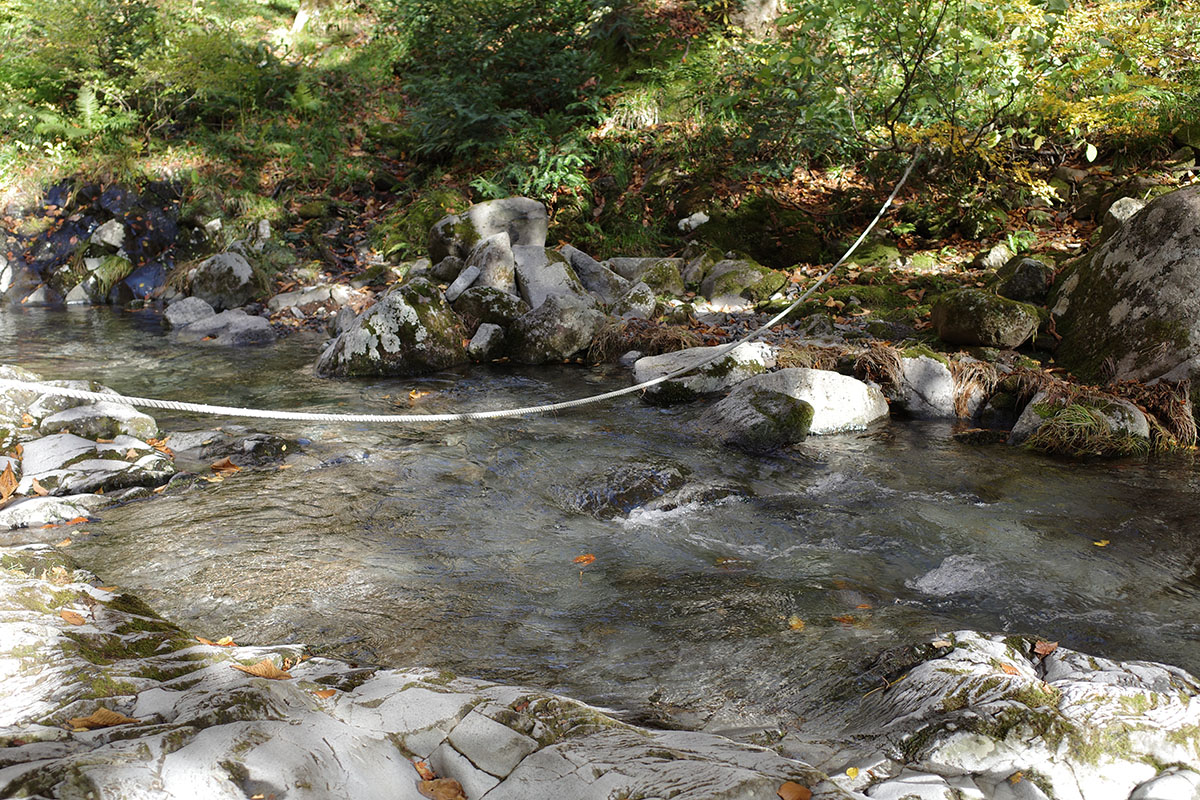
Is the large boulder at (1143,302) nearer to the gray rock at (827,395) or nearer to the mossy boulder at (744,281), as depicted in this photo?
the gray rock at (827,395)

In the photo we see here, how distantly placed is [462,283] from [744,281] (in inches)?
136

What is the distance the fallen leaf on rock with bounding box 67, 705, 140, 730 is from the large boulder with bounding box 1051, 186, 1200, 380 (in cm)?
691

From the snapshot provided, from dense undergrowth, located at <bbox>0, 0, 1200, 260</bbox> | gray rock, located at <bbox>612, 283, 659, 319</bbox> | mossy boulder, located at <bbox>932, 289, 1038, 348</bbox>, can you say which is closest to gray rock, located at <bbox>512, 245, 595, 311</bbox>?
gray rock, located at <bbox>612, 283, 659, 319</bbox>

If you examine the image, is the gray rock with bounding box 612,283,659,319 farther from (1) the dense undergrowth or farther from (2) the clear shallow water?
(2) the clear shallow water

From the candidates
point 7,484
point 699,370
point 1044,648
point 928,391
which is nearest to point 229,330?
point 7,484

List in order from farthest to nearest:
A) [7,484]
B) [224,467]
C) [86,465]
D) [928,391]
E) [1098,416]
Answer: [928,391] < [1098,416] < [224,467] < [86,465] < [7,484]

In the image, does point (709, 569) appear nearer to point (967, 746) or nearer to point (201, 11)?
point (967, 746)

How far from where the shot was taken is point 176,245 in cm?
1223

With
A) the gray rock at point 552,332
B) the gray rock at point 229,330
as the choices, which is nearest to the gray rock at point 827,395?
the gray rock at point 552,332

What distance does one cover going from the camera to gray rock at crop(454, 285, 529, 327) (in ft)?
28.3

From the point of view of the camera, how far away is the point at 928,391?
21.6 feet

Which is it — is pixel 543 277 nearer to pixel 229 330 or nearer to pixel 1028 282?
pixel 229 330

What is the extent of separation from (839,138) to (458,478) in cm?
760

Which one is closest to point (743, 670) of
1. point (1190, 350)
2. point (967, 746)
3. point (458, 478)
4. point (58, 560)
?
point (967, 746)
